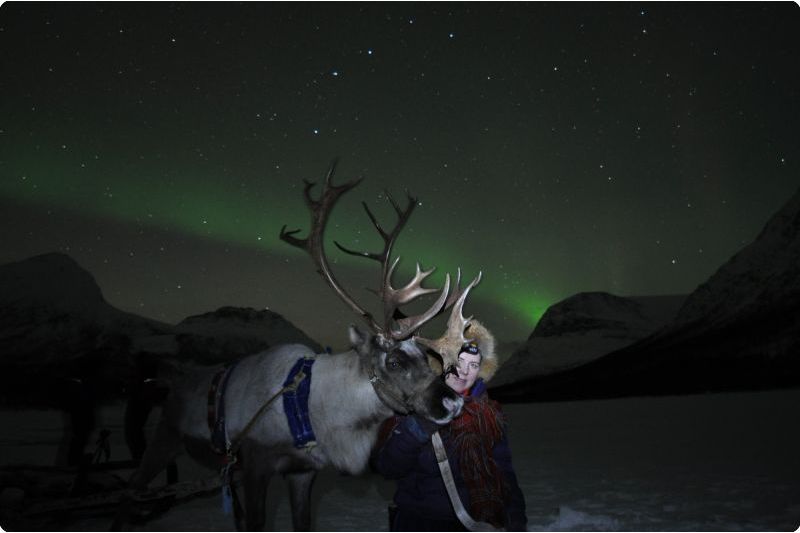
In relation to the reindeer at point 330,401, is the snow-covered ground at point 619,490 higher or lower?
lower

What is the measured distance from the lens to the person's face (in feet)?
13.5

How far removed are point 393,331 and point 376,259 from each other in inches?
35.7

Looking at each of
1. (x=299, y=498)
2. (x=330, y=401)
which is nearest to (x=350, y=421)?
(x=330, y=401)

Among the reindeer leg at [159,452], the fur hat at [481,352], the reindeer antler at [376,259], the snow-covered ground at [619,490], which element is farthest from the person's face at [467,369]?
the snow-covered ground at [619,490]

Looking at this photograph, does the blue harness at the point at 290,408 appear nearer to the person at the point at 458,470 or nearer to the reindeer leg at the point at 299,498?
the reindeer leg at the point at 299,498

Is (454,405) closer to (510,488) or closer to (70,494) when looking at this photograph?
(510,488)

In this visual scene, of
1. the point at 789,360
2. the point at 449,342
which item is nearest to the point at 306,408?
the point at 449,342

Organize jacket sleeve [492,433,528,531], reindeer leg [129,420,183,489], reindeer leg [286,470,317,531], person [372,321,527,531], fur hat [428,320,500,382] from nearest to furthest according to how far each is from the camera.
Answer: person [372,321,527,531] < jacket sleeve [492,433,528,531] < fur hat [428,320,500,382] < reindeer leg [286,470,317,531] < reindeer leg [129,420,183,489]

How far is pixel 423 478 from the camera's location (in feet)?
12.8

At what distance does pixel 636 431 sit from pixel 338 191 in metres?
18.2

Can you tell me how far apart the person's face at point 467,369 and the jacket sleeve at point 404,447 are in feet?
1.36

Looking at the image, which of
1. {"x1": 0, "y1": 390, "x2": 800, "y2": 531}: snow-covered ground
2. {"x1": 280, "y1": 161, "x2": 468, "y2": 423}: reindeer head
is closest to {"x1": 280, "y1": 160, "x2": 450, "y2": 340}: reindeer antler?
{"x1": 280, "y1": 161, "x2": 468, "y2": 423}: reindeer head

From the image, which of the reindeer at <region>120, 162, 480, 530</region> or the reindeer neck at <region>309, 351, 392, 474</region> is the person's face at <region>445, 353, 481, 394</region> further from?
the reindeer neck at <region>309, 351, 392, 474</region>

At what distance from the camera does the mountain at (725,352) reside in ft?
399
